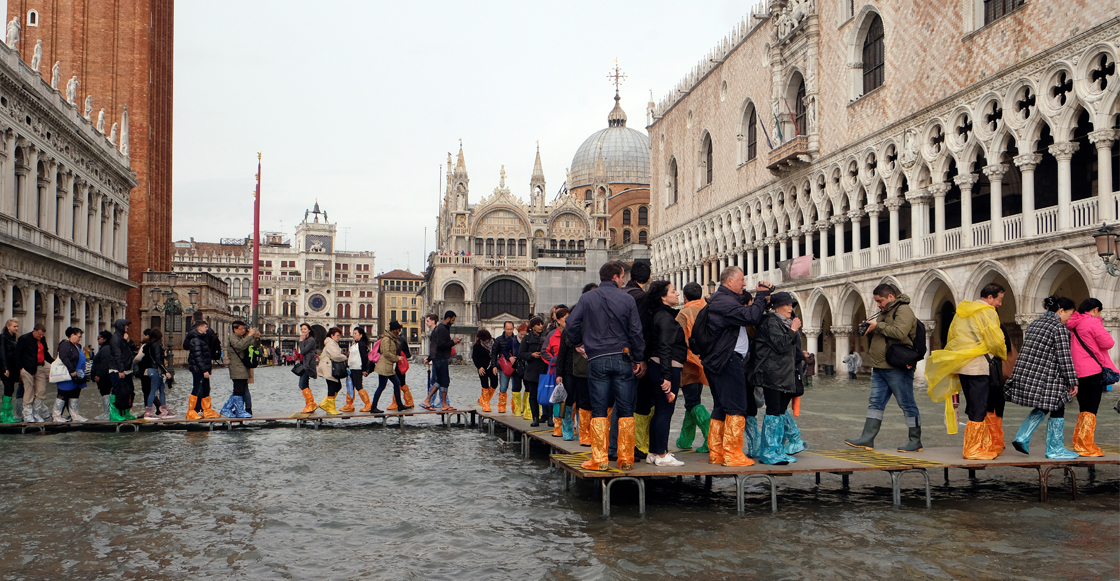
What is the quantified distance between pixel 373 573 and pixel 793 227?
31.4 metres

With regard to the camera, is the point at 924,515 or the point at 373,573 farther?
the point at 924,515

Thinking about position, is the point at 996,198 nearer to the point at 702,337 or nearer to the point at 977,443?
the point at 977,443

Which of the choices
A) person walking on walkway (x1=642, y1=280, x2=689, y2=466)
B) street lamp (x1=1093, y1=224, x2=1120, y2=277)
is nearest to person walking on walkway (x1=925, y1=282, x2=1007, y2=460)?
person walking on walkway (x1=642, y1=280, x2=689, y2=466)

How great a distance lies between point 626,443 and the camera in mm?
7863

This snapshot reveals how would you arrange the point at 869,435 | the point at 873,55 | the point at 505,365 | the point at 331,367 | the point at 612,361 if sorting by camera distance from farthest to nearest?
the point at 873,55 < the point at 331,367 < the point at 505,365 < the point at 869,435 < the point at 612,361

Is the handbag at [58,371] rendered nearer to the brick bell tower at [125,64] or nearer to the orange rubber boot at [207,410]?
the orange rubber boot at [207,410]

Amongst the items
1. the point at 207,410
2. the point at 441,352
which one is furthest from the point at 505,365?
the point at 207,410

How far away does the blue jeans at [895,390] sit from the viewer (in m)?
8.79

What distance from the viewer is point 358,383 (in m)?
15.1

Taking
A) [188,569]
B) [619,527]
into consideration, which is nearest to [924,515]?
[619,527]

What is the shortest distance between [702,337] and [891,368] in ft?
6.93

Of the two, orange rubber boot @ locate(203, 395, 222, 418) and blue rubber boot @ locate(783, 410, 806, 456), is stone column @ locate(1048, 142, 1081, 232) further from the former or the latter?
orange rubber boot @ locate(203, 395, 222, 418)

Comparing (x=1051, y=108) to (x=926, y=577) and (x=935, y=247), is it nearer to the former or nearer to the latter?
(x=935, y=247)

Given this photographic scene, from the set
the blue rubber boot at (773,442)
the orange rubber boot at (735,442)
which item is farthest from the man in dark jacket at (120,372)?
the blue rubber boot at (773,442)
